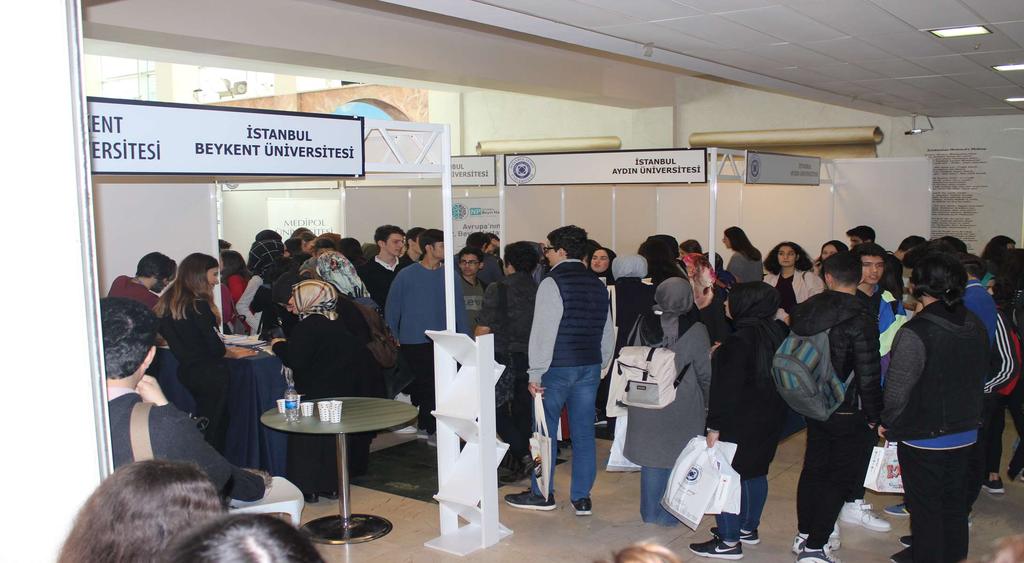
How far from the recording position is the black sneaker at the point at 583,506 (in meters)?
4.59

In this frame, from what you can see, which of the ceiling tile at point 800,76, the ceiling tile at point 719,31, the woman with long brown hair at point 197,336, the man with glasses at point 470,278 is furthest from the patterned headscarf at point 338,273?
the ceiling tile at point 800,76

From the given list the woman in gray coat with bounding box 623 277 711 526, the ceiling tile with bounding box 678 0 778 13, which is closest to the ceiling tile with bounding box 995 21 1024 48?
the ceiling tile with bounding box 678 0 778 13

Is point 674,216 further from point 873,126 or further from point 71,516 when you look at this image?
point 71,516

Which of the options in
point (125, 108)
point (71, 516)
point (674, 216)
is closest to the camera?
point (71, 516)

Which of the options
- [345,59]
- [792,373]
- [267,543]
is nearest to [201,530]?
Answer: [267,543]

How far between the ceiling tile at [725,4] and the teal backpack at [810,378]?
61.2 inches

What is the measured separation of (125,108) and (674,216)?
26.7 feet

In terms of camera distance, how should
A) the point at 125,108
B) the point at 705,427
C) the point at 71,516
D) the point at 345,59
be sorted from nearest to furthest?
the point at 71,516 < the point at 125,108 < the point at 705,427 < the point at 345,59

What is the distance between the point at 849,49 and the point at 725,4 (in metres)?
1.57

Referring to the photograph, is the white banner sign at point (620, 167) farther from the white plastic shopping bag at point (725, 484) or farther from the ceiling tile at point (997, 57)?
the white plastic shopping bag at point (725, 484)

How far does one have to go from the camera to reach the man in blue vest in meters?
4.36

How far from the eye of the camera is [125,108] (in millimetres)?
2936

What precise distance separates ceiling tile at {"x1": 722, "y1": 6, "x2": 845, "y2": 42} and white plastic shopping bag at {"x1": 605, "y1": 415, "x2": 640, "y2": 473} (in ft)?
7.13

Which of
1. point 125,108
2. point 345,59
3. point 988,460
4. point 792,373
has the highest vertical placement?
point 345,59
